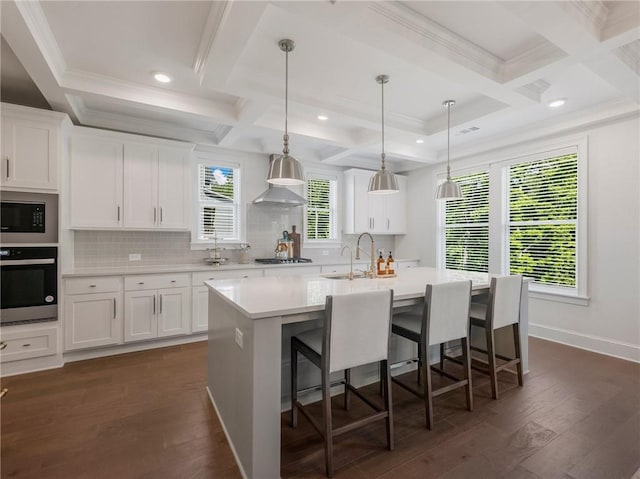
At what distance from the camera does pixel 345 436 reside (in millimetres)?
2139

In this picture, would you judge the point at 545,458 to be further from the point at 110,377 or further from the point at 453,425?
the point at 110,377

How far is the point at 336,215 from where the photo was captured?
229 inches

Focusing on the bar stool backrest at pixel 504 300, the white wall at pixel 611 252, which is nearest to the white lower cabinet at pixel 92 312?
the bar stool backrest at pixel 504 300

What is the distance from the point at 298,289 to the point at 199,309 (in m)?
2.18

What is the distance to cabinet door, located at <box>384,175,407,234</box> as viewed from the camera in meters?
6.01

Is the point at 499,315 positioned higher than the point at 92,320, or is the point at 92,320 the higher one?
the point at 499,315

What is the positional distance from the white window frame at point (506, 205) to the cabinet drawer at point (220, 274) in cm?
352

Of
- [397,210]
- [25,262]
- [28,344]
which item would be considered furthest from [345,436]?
[397,210]

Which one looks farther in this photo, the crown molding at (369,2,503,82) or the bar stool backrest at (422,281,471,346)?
the bar stool backrest at (422,281,471,346)

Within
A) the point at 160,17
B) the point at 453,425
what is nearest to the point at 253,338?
the point at 453,425

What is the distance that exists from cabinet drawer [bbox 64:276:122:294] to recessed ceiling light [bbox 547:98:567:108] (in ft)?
17.0

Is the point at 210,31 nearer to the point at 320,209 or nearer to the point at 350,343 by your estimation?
the point at 350,343

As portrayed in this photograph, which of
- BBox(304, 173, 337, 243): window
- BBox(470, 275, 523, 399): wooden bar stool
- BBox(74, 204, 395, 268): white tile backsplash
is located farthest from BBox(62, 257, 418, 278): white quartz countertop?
BBox(470, 275, 523, 399): wooden bar stool

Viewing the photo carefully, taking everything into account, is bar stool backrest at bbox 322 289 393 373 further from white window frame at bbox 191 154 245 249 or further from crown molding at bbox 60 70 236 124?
white window frame at bbox 191 154 245 249
